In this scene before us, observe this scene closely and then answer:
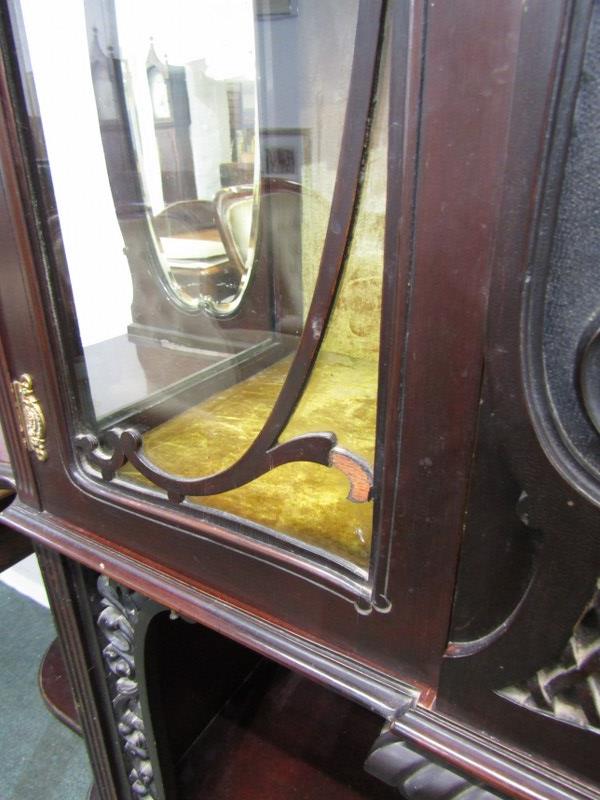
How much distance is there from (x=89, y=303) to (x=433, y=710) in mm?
428

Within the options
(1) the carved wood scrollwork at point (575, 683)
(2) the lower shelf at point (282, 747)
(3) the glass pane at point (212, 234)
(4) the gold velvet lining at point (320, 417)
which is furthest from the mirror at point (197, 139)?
(2) the lower shelf at point (282, 747)

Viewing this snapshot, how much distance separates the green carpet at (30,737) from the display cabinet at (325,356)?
40cm

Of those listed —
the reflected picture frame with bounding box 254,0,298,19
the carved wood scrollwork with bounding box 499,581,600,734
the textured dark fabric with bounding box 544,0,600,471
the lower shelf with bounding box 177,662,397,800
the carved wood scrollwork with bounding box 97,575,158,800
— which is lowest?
the lower shelf with bounding box 177,662,397,800

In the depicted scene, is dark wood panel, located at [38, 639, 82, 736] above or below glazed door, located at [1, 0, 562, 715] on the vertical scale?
below

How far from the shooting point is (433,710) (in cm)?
35

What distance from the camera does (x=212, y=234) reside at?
56cm

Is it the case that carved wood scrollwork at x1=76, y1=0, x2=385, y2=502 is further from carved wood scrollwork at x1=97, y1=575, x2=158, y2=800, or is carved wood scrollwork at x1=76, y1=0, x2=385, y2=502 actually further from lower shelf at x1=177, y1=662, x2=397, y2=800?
lower shelf at x1=177, y1=662, x2=397, y2=800

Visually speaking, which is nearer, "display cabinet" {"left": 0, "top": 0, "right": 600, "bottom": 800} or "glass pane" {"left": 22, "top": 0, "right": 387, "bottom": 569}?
"display cabinet" {"left": 0, "top": 0, "right": 600, "bottom": 800}

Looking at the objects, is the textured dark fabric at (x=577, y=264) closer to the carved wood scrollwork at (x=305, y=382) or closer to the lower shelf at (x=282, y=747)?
the carved wood scrollwork at (x=305, y=382)

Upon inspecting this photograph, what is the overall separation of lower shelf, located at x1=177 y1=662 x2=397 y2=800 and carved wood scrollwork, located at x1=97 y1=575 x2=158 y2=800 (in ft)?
0.39

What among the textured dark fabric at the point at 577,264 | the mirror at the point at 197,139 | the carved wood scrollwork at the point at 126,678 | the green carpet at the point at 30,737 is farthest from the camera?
the green carpet at the point at 30,737

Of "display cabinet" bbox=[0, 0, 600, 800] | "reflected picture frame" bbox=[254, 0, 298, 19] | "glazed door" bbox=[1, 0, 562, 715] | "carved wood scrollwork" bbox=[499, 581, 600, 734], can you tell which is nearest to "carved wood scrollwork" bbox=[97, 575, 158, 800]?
"display cabinet" bbox=[0, 0, 600, 800]

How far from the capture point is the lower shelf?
80 cm

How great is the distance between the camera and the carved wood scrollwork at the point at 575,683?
0.30 metres
